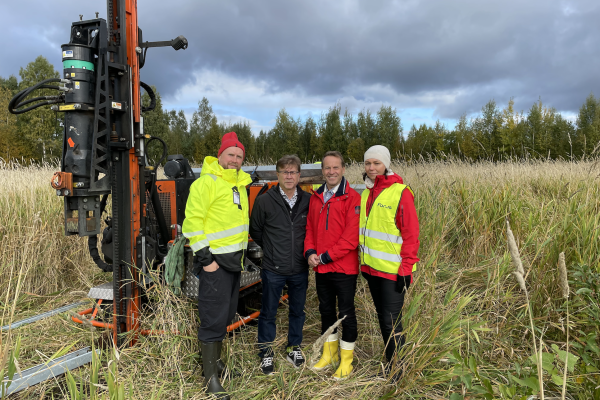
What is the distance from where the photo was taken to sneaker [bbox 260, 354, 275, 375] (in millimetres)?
2965

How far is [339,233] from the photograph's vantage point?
9.71ft

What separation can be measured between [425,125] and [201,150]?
41.0ft

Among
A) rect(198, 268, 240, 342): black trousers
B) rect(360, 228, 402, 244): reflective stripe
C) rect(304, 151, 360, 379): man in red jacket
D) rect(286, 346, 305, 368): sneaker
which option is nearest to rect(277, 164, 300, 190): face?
rect(304, 151, 360, 379): man in red jacket

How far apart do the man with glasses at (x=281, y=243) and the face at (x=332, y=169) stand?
0.27 m

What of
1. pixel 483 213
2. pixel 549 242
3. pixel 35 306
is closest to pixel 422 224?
pixel 483 213

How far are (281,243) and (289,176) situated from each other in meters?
0.57

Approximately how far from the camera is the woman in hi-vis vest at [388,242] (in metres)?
2.62

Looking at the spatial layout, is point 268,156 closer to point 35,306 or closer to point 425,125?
point 425,125

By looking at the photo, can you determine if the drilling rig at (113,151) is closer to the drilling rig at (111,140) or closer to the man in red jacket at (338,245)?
the drilling rig at (111,140)

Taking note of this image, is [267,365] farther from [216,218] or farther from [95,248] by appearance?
[95,248]

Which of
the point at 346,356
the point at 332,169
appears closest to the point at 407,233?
the point at 332,169

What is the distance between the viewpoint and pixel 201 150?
66.9 feet

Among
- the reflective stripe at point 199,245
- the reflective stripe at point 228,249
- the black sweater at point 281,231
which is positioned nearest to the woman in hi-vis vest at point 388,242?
the black sweater at point 281,231

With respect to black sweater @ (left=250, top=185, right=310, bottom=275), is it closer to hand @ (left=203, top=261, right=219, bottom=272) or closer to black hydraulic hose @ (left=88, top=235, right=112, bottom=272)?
hand @ (left=203, top=261, right=219, bottom=272)
